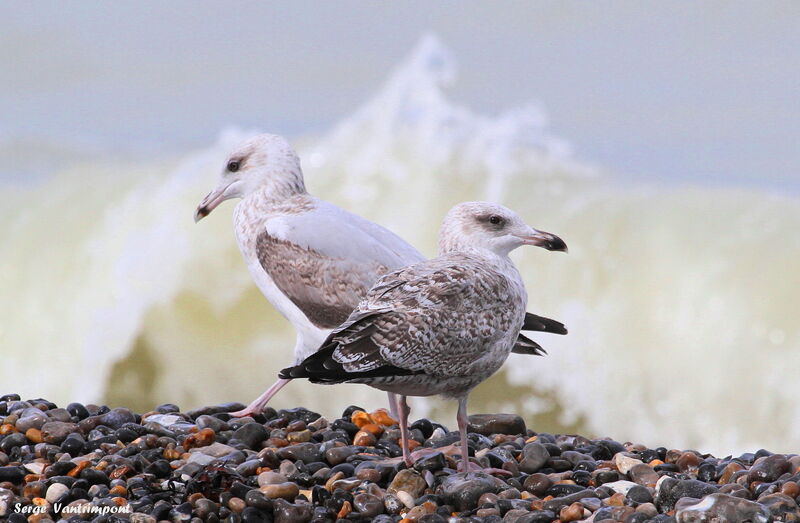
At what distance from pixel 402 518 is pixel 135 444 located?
81.4 inches

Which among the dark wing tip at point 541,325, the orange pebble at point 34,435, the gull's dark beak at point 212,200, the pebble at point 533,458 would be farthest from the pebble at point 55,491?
the dark wing tip at point 541,325

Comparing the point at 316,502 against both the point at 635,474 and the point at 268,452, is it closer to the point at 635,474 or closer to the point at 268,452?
the point at 268,452

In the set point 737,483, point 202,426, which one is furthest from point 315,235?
point 737,483

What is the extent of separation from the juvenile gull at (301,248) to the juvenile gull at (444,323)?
0.88 metres

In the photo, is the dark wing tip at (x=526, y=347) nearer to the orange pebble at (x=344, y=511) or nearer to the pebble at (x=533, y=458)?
the pebble at (x=533, y=458)

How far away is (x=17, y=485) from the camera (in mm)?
6516

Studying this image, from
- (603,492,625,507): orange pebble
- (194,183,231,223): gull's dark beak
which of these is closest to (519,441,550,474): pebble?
(603,492,625,507): orange pebble

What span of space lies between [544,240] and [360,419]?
187 cm

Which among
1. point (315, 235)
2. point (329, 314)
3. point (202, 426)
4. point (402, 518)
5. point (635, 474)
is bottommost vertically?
point (402, 518)

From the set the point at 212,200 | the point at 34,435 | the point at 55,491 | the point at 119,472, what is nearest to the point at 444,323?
the point at 119,472

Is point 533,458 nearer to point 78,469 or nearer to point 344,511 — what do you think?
point 344,511

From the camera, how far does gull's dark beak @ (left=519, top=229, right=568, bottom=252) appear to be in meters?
6.32

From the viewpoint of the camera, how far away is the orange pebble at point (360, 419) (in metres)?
7.33

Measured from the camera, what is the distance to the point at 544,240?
249 inches
